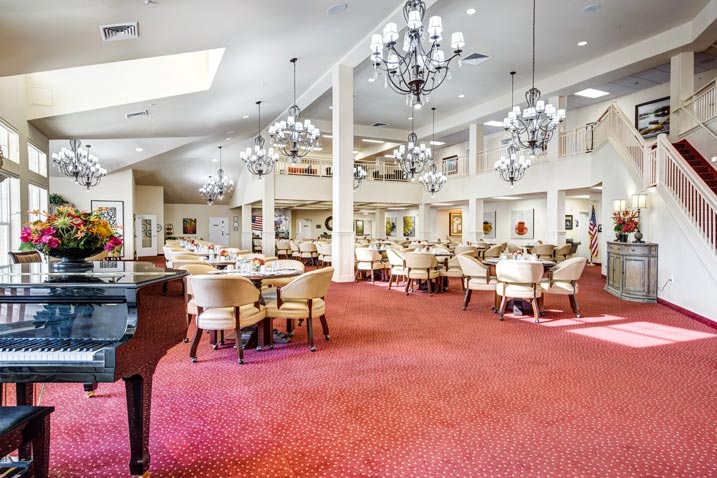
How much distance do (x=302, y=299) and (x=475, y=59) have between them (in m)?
8.33

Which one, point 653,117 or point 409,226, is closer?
point 653,117

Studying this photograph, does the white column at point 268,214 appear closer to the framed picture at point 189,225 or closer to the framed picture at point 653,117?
the framed picture at point 189,225

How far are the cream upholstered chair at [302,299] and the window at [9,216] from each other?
540 cm

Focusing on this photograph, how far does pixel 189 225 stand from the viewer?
22.1 metres

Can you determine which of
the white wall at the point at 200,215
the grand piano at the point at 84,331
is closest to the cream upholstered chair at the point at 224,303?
the grand piano at the point at 84,331

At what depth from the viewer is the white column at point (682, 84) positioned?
342 inches

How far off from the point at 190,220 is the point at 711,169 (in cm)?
2165

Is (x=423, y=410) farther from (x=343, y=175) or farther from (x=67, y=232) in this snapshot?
(x=343, y=175)

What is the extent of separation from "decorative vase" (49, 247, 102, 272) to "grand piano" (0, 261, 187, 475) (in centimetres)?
36

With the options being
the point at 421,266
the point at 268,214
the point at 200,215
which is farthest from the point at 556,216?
the point at 200,215

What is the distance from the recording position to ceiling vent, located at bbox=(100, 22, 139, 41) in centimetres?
476

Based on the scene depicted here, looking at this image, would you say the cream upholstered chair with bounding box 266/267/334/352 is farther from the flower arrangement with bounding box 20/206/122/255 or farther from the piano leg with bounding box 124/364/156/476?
the piano leg with bounding box 124/364/156/476

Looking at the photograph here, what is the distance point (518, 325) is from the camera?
5410 mm

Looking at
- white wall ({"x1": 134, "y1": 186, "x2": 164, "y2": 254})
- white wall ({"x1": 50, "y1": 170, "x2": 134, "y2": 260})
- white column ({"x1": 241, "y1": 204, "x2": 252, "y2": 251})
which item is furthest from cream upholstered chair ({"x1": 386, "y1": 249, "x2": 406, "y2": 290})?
white wall ({"x1": 134, "y1": 186, "x2": 164, "y2": 254})
